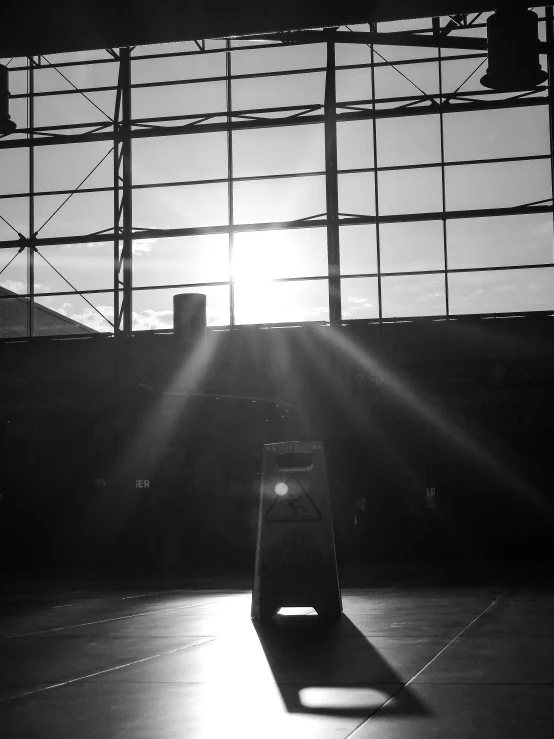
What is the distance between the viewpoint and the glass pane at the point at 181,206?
2508 cm

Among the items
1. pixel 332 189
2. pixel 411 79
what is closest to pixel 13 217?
pixel 332 189

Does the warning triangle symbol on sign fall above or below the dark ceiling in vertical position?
below

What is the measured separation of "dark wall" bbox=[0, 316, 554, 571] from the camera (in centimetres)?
2338

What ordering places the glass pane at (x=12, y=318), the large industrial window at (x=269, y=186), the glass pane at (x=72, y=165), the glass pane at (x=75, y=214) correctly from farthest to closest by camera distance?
the glass pane at (x=12, y=318), the glass pane at (x=72, y=165), the glass pane at (x=75, y=214), the large industrial window at (x=269, y=186)

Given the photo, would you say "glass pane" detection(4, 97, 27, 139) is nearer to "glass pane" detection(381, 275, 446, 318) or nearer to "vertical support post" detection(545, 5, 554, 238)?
"glass pane" detection(381, 275, 446, 318)

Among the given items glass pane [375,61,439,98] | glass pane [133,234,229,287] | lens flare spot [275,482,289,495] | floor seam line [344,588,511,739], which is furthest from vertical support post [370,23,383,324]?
lens flare spot [275,482,289,495]

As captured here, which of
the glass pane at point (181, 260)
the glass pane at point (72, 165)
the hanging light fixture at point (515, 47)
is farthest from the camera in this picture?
the glass pane at point (72, 165)

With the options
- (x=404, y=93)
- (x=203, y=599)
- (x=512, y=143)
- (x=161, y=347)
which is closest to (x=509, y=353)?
→ (x=512, y=143)

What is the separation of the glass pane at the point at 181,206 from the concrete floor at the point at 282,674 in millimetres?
15770

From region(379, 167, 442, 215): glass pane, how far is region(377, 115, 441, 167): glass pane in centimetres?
27

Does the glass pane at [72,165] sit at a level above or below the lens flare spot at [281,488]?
above

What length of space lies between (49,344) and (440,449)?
1011 centimetres

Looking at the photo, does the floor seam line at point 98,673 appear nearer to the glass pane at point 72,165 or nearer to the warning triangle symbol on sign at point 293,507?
the warning triangle symbol on sign at point 293,507

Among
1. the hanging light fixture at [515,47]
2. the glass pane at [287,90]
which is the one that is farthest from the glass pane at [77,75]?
the hanging light fixture at [515,47]
